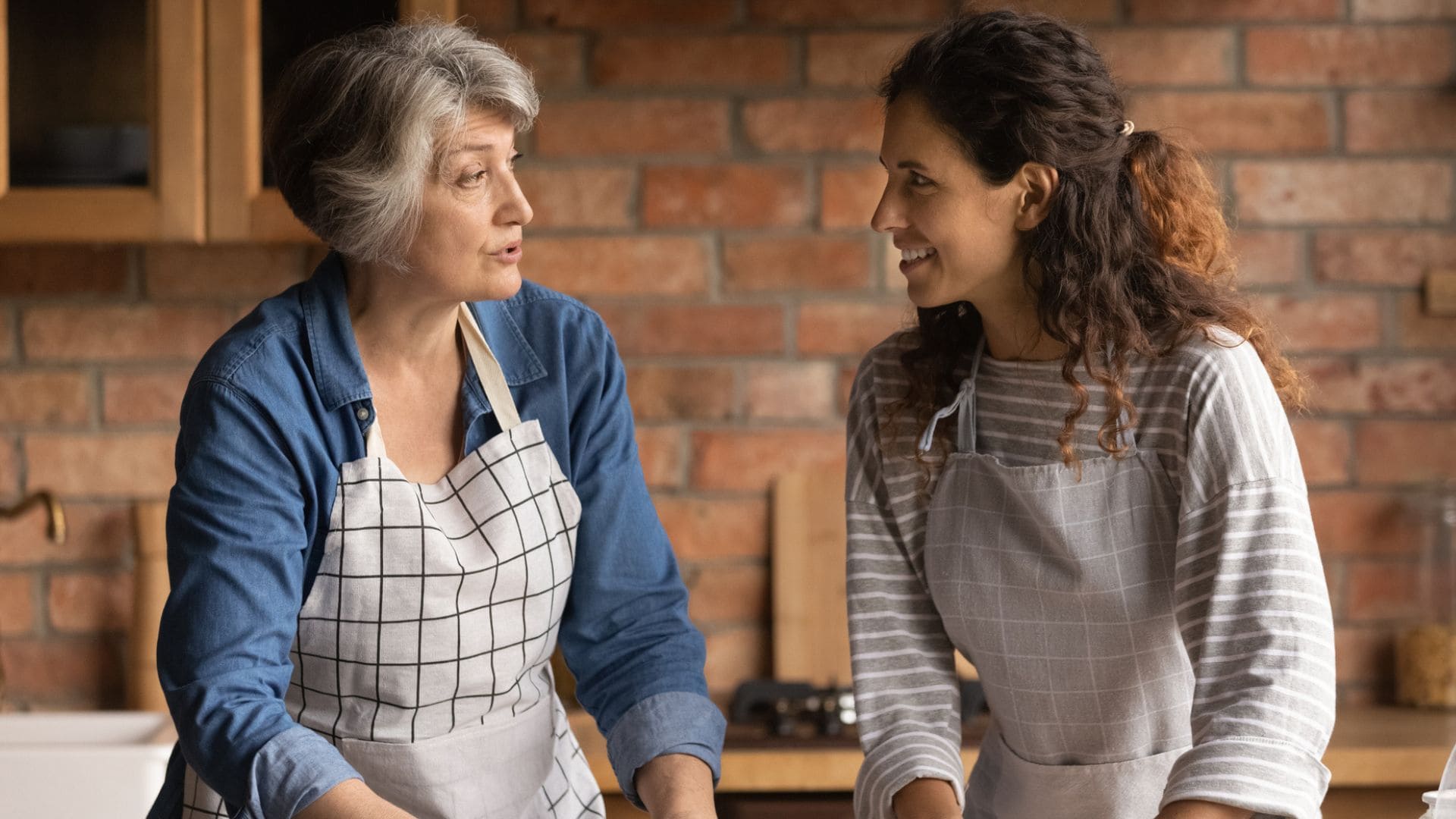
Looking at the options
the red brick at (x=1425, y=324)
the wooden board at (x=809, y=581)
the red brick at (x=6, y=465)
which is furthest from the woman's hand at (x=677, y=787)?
the red brick at (x=1425, y=324)

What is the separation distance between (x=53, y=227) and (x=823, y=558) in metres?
1.12

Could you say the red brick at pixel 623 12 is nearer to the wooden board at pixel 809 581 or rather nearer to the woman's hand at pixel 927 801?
the wooden board at pixel 809 581

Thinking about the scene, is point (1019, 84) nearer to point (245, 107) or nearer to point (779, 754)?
point (779, 754)

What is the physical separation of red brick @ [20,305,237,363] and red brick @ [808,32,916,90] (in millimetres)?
930

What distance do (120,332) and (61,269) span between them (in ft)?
0.40

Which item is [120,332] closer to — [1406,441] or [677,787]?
[677,787]

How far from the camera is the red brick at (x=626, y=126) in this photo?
201cm

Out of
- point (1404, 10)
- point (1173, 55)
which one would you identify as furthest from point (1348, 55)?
point (1173, 55)

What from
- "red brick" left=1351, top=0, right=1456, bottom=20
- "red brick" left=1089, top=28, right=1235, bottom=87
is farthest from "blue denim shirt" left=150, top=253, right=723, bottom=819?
"red brick" left=1351, top=0, right=1456, bottom=20

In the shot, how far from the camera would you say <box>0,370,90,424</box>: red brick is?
2.01 meters

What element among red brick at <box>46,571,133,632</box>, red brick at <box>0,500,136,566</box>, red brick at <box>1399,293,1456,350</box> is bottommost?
red brick at <box>46,571,133,632</box>

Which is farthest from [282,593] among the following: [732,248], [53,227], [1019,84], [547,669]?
[732,248]

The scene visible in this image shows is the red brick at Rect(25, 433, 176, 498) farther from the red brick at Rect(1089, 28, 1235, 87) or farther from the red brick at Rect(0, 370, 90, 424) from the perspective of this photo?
the red brick at Rect(1089, 28, 1235, 87)

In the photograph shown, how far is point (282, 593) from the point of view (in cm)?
101
